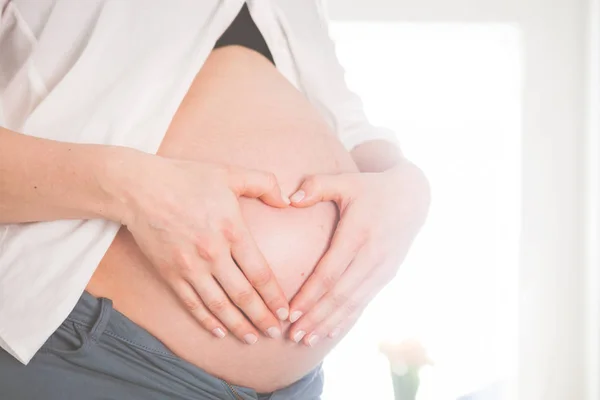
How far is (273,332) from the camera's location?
2.20ft

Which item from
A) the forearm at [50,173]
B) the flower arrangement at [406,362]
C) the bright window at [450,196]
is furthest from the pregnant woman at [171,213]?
the bright window at [450,196]

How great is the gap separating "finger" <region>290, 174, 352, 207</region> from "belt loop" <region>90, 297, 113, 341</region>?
235 millimetres

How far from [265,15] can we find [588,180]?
62.6 inches

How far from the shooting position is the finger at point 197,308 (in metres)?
0.62

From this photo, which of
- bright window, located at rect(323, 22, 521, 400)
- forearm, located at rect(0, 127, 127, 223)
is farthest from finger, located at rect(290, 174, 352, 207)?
bright window, located at rect(323, 22, 521, 400)

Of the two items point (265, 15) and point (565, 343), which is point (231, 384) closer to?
point (265, 15)

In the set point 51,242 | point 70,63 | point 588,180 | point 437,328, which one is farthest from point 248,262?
point 588,180

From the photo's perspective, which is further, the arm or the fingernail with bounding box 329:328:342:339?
the fingernail with bounding box 329:328:342:339

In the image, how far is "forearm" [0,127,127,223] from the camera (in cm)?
58

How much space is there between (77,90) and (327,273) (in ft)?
1.16

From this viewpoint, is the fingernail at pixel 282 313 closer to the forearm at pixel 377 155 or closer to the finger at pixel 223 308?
the finger at pixel 223 308

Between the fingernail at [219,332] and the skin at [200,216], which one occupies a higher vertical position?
the skin at [200,216]

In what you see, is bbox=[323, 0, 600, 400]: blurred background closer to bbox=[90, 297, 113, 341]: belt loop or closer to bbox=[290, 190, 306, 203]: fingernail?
bbox=[290, 190, 306, 203]: fingernail

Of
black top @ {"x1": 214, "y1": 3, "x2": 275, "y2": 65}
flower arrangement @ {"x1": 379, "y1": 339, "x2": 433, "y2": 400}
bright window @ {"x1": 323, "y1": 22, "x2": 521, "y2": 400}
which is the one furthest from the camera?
bright window @ {"x1": 323, "y1": 22, "x2": 521, "y2": 400}
